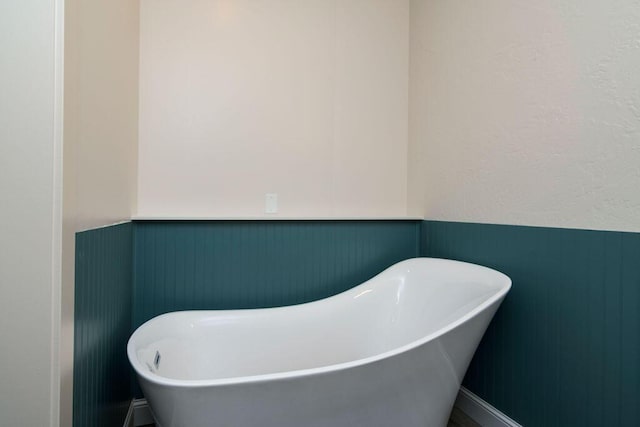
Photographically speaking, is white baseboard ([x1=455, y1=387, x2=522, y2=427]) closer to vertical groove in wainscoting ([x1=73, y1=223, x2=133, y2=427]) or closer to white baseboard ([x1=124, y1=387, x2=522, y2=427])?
white baseboard ([x1=124, y1=387, x2=522, y2=427])

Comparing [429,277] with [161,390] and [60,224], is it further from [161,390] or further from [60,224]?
[60,224]

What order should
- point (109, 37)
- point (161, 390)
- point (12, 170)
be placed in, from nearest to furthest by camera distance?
1. point (12, 170)
2. point (161, 390)
3. point (109, 37)

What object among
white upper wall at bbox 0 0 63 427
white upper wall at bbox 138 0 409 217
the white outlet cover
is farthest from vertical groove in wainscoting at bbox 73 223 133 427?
the white outlet cover

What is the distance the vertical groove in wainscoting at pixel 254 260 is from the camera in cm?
165

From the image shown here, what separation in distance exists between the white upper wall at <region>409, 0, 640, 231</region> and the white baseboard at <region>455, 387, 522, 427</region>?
854 millimetres

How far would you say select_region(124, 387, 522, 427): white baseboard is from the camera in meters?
1.46

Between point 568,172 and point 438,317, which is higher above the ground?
point 568,172

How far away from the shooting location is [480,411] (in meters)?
1.54

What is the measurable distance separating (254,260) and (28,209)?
110cm

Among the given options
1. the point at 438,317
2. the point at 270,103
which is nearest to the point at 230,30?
the point at 270,103

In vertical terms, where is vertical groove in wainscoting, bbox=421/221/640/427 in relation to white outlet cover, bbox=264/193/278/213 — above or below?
below

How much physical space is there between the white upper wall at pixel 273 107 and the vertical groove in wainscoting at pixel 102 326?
49 centimetres

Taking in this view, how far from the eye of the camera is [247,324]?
1514 mm

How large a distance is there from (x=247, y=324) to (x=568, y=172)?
1.43m
